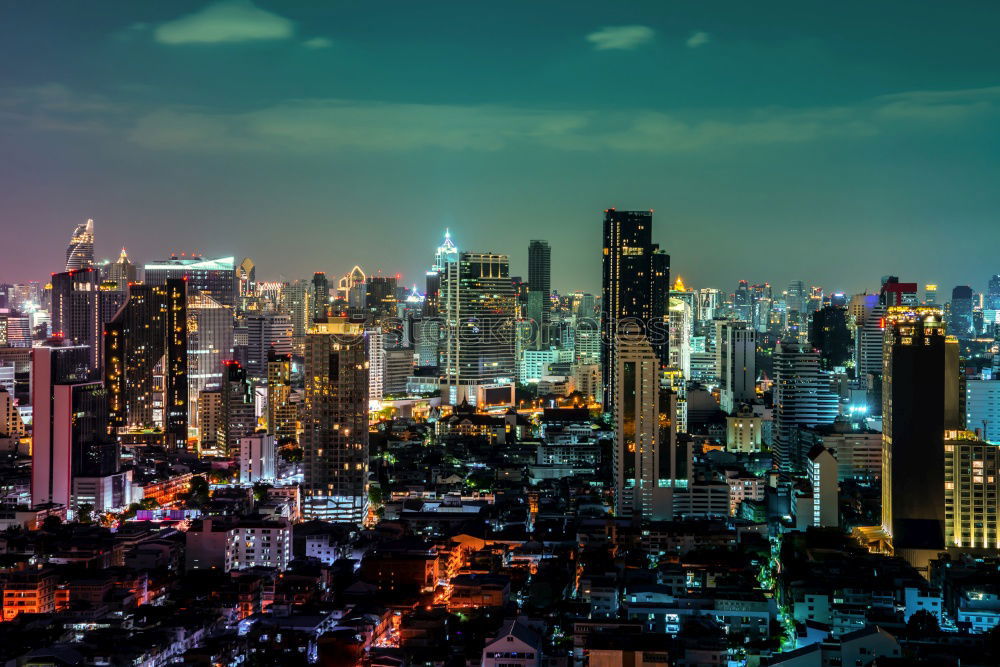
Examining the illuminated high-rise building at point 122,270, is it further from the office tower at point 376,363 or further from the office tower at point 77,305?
the office tower at point 376,363

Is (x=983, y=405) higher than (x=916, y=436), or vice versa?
(x=983, y=405)

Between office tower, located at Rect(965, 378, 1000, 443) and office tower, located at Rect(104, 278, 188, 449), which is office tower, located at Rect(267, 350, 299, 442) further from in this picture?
office tower, located at Rect(965, 378, 1000, 443)

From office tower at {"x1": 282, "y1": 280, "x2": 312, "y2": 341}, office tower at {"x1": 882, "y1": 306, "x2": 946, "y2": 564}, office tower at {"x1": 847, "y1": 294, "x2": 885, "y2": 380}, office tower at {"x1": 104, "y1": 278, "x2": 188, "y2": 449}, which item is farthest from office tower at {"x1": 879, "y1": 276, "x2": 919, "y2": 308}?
office tower at {"x1": 282, "y1": 280, "x2": 312, "y2": 341}

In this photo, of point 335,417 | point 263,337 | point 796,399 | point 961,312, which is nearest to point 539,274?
point 263,337

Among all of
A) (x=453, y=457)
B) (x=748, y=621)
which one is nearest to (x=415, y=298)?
(x=453, y=457)

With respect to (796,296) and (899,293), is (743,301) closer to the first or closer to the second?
(796,296)

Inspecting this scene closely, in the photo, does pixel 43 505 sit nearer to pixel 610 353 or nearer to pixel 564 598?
pixel 564 598
